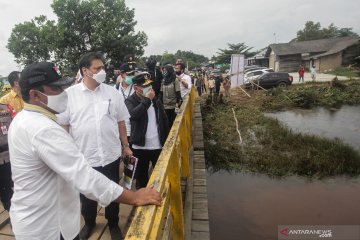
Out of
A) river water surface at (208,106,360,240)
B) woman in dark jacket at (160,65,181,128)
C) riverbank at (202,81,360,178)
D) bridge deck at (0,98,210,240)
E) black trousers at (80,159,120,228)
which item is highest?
woman in dark jacket at (160,65,181,128)

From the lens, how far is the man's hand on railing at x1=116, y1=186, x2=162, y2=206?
142 centimetres

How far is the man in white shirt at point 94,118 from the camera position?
2.54 m

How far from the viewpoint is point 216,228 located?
16.9ft

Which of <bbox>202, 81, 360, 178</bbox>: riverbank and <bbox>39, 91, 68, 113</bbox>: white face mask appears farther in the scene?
<bbox>202, 81, 360, 178</bbox>: riverbank

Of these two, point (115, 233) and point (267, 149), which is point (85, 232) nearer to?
point (115, 233)

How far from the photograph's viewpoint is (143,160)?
3.46 meters

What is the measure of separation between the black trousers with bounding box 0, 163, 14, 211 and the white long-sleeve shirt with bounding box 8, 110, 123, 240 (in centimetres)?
193

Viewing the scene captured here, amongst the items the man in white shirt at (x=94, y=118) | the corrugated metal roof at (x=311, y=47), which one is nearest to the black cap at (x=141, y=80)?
the man in white shirt at (x=94, y=118)

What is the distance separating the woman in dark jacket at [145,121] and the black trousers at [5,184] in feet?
4.70

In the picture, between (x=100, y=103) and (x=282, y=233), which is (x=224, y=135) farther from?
(x=100, y=103)

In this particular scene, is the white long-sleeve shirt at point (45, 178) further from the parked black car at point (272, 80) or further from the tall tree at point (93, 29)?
the tall tree at point (93, 29)

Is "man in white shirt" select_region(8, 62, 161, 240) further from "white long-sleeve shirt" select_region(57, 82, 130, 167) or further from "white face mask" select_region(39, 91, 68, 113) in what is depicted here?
"white long-sleeve shirt" select_region(57, 82, 130, 167)

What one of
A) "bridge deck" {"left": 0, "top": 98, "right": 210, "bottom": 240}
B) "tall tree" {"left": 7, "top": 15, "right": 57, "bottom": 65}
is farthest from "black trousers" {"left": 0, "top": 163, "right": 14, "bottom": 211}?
"tall tree" {"left": 7, "top": 15, "right": 57, "bottom": 65}

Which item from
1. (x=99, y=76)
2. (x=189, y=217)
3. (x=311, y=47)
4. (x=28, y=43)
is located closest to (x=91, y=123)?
(x=99, y=76)
